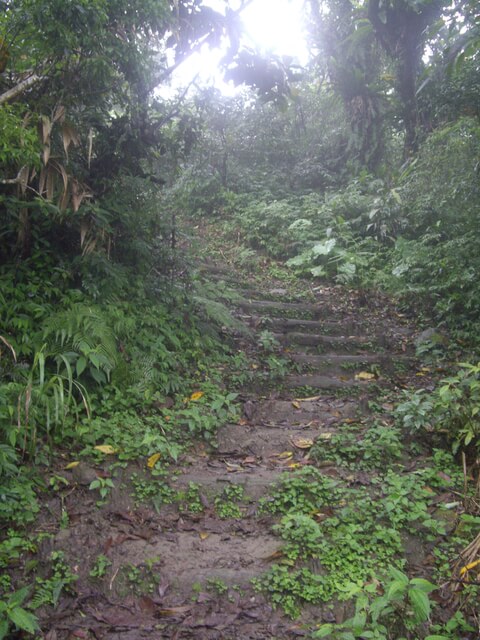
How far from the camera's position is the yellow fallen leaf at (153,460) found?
384 cm

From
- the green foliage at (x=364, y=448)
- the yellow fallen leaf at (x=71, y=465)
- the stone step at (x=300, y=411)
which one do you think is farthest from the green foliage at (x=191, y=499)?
the stone step at (x=300, y=411)

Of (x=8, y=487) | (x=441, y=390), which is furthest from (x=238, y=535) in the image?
(x=441, y=390)

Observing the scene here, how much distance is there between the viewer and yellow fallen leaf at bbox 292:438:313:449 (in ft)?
14.4

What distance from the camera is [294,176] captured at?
13258 mm

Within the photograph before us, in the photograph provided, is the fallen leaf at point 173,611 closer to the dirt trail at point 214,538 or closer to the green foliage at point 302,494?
the dirt trail at point 214,538

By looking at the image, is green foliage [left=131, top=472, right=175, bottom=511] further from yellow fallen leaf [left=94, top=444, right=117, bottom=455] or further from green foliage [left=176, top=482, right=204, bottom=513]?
yellow fallen leaf [left=94, top=444, right=117, bottom=455]

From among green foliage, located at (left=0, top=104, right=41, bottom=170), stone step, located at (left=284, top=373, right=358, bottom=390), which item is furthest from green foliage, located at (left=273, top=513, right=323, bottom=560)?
green foliage, located at (left=0, top=104, right=41, bottom=170)

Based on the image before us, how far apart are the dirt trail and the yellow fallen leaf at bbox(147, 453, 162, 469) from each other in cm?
20

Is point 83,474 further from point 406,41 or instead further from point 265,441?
point 406,41

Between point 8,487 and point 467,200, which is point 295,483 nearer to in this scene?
point 8,487

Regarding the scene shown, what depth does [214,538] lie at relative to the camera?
134 inches

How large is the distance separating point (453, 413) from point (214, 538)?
2034 mm

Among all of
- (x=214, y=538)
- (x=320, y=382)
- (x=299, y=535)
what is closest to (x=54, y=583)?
(x=214, y=538)

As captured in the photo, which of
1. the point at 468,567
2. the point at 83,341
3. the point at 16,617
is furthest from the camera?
the point at 83,341
